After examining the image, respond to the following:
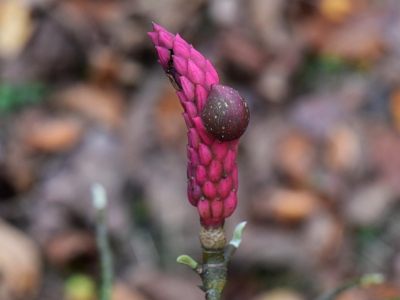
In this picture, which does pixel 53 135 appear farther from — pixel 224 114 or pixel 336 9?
pixel 224 114

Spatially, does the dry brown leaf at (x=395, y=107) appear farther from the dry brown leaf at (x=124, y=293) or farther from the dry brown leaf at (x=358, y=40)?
the dry brown leaf at (x=124, y=293)

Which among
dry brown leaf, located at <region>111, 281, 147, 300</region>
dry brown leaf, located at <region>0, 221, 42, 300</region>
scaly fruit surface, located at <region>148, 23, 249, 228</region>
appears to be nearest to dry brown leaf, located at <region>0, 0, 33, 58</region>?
dry brown leaf, located at <region>0, 221, 42, 300</region>

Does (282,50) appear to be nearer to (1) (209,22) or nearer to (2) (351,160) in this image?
(1) (209,22)

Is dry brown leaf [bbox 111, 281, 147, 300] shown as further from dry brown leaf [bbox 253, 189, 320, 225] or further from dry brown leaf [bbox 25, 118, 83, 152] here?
dry brown leaf [bbox 25, 118, 83, 152]

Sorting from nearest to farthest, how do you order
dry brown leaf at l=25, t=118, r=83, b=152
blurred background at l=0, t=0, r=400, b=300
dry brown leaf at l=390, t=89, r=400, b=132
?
1. blurred background at l=0, t=0, r=400, b=300
2. dry brown leaf at l=390, t=89, r=400, b=132
3. dry brown leaf at l=25, t=118, r=83, b=152

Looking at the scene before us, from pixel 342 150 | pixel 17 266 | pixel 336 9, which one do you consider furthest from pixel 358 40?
pixel 17 266

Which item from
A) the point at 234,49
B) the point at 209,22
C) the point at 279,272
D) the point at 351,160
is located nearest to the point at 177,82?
the point at 279,272
